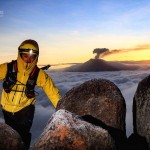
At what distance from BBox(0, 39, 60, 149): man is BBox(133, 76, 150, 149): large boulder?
201 centimetres

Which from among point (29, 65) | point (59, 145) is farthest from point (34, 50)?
point (59, 145)

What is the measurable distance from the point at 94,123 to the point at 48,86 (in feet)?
5.05

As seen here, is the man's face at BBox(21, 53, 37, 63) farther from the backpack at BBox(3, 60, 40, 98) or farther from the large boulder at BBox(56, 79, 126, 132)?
the large boulder at BBox(56, 79, 126, 132)

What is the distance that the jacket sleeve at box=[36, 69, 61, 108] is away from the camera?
7.41m

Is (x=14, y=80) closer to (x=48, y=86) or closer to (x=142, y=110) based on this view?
(x=48, y=86)

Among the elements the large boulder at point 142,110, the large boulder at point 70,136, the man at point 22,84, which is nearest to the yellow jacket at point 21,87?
the man at point 22,84

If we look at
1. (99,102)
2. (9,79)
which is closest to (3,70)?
(9,79)

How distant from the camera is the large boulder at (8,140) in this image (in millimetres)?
5914

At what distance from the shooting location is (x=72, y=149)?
4.79 meters

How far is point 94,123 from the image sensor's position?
267 inches

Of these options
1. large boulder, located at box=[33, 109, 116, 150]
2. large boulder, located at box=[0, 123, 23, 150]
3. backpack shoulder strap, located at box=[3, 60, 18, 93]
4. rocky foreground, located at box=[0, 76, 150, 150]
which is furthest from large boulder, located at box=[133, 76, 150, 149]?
backpack shoulder strap, located at box=[3, 60, 18, 93]

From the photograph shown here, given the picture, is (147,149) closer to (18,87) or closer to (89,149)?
(89,149)

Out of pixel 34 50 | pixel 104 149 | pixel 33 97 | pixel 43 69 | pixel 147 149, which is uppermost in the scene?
pixel 34 50

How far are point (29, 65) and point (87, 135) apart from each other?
2975 mm
